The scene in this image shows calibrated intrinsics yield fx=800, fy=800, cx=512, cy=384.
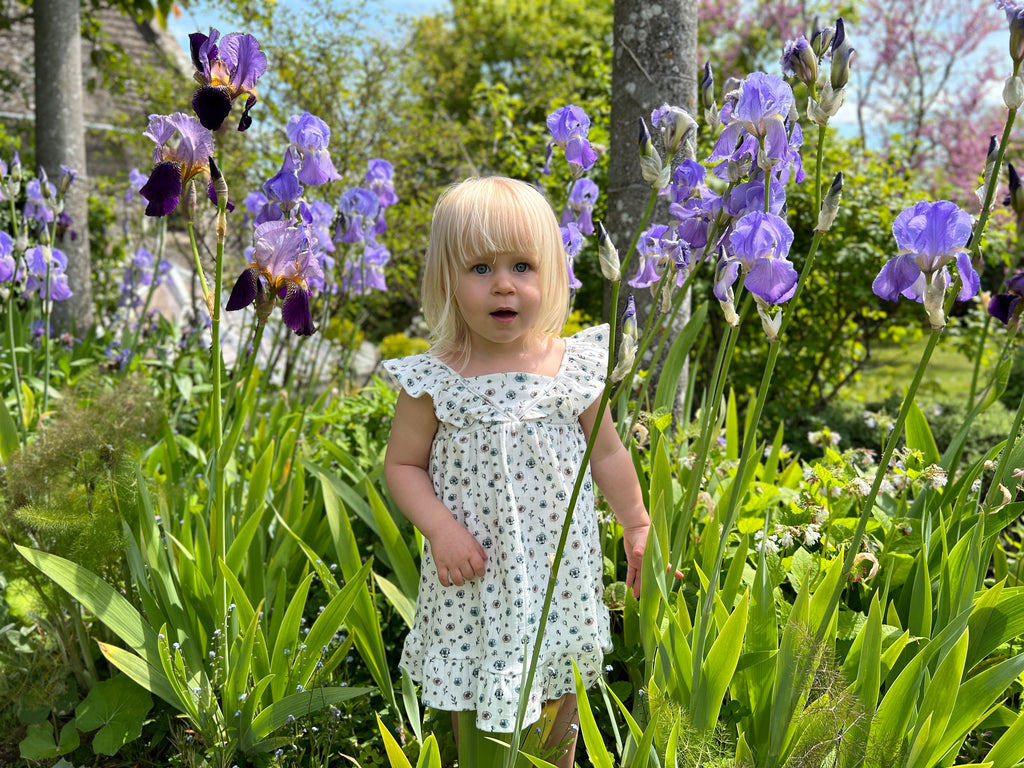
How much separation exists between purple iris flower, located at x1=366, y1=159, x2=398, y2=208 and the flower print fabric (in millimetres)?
1393

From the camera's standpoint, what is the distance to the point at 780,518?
2123 millimetres

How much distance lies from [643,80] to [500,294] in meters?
1.69

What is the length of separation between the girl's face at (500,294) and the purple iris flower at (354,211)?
120cm

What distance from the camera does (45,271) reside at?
3.17 metres

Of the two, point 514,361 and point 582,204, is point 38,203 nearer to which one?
point 582,204

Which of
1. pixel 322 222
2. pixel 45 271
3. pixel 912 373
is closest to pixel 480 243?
pixel 322 222

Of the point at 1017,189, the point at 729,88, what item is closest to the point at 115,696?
the point at 729,88

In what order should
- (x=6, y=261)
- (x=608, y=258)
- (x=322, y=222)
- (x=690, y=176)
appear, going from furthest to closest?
(x=322, y=222) < (x=6, y=261) < (x=690, y=176) < (x=608, y=258)

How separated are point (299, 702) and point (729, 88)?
1.58 metres

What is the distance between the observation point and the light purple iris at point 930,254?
1.11 metres

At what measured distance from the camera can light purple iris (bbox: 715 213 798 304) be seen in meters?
1.18

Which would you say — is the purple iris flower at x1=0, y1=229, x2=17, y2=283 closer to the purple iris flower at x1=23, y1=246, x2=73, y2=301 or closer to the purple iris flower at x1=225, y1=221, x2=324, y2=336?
the purple iris flower at x1=23, y1=246, x2=73, y2=301

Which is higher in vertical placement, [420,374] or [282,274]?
[282,274]

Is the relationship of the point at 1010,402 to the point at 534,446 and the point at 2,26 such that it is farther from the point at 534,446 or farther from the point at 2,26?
the point at 2,26
